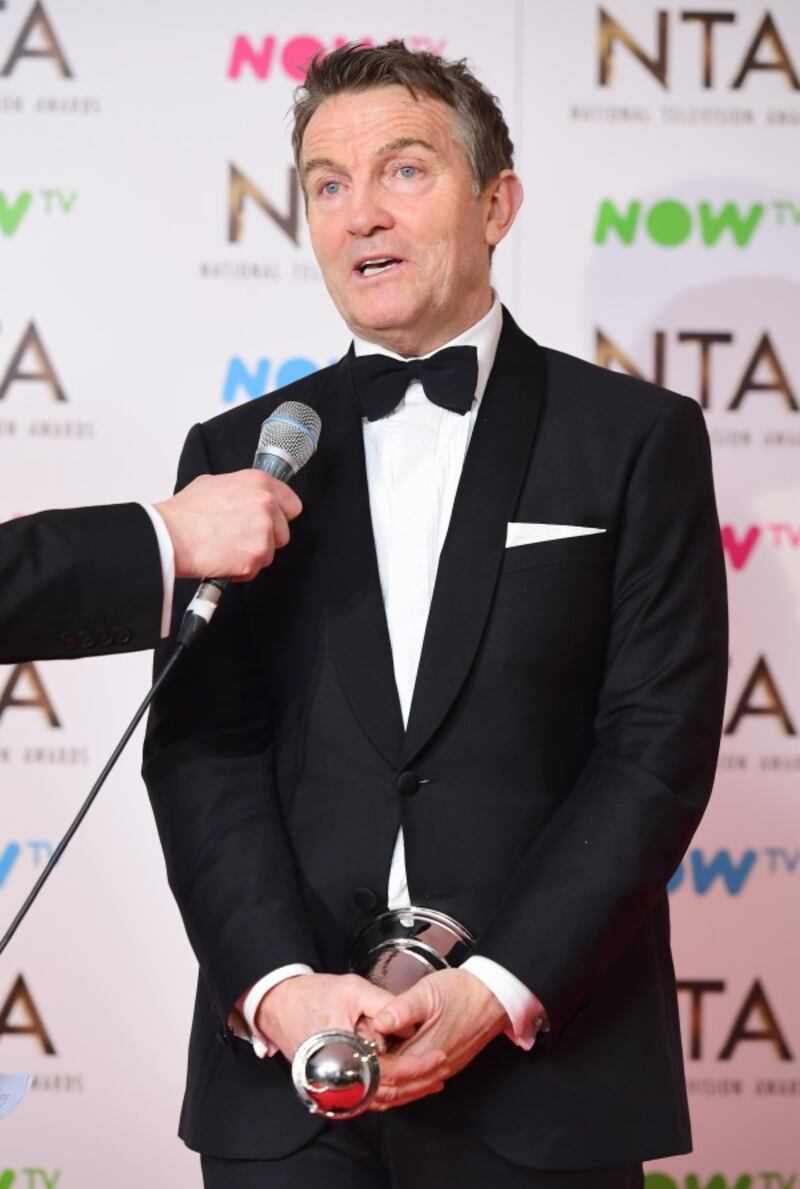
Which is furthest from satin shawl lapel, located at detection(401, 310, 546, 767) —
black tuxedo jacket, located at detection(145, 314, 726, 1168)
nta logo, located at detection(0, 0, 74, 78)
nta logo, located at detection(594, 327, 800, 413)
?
nta logo, located at detection(0, 0, 74, 78)

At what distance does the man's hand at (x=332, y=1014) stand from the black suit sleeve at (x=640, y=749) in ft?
0.50

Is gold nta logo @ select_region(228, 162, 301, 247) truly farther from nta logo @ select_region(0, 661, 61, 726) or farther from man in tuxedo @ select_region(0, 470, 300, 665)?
man in tuxedo @ select_region(0, 470, 300, 665)

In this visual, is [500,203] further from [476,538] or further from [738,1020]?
[738,1020]

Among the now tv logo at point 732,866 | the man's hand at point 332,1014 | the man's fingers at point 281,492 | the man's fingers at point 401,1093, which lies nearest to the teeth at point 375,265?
the man's fingers at point 281,492

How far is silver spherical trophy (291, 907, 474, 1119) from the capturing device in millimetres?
1604

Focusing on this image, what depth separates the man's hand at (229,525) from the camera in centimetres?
184

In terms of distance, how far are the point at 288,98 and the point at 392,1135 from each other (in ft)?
7.01

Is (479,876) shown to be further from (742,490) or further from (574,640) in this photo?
(742,490)

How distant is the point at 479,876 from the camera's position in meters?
1.92

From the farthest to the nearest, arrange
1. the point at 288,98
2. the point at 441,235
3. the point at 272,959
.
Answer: the point at 288,98
the point at 441,235
the point at 272,959

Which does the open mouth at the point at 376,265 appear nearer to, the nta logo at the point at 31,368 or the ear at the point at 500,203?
the ear at the point at 500,203

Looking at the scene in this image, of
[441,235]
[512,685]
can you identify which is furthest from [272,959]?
[441,235]

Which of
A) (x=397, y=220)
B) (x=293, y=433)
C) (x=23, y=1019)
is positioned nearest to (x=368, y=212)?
(x=397, y=220)

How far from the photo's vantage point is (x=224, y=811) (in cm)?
197
